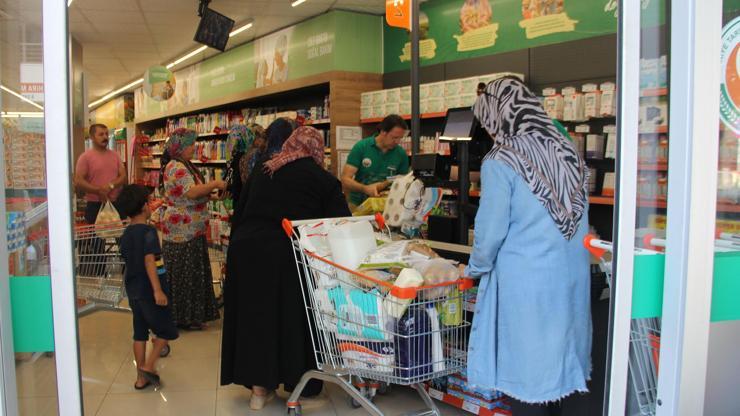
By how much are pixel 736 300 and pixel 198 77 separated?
1146cm

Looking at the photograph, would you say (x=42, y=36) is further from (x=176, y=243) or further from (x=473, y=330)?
(x=176, y=243)

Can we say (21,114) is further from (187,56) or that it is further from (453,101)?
(187,56)

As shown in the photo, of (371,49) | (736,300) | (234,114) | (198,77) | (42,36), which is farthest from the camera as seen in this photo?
(198,77)

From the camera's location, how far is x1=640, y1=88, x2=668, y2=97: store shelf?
182cm

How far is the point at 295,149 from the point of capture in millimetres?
3330

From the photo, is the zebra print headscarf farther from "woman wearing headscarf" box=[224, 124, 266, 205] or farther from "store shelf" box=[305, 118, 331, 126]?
"store shelf" box=[305, 118, 331, 126]

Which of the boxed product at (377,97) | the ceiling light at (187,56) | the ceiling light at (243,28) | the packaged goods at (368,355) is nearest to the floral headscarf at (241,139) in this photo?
the boxed product at (377,97)

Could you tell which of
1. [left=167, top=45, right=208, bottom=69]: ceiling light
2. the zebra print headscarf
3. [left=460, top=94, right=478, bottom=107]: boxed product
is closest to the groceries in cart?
the zebra print headscarf

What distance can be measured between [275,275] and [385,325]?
1041 mm

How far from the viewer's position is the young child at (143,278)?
12.2ft

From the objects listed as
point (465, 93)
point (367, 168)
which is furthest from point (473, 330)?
point (465, 93)

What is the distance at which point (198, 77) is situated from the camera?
40.1 feet

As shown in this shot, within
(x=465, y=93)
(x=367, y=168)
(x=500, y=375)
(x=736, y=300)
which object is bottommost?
(x=500, y=375)

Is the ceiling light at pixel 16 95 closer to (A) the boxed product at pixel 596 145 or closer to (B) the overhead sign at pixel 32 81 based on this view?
(B) the overhead sign at pixel 32 81
